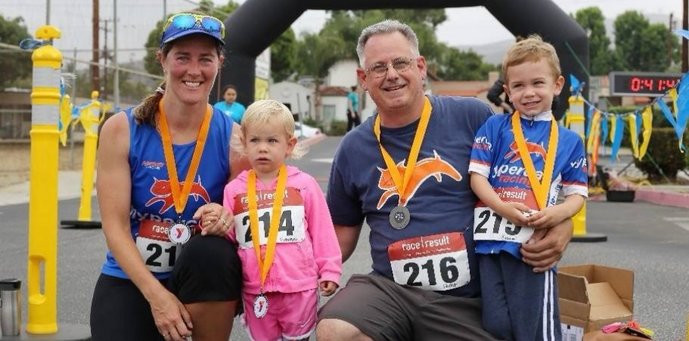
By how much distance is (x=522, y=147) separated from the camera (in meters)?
2.89

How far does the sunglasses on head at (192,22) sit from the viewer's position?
9.32 feet

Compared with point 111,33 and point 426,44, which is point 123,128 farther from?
point 426,44

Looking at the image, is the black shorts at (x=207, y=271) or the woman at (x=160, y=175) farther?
the woman at (x=160, y=175)

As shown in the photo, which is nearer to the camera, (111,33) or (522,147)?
(522,147)

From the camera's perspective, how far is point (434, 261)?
9.64 ft

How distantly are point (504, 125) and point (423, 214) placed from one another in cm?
42

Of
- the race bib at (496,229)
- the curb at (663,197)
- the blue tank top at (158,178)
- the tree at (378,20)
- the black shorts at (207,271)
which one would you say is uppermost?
the tree at (378,20)

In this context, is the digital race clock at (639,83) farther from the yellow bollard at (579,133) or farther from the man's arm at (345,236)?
the man's arm at (345,236)

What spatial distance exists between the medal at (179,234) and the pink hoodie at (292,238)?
17 cm

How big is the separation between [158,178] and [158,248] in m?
0.24

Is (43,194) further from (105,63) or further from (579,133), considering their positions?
(105,63)

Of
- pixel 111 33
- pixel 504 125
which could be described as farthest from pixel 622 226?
pixel 111 33

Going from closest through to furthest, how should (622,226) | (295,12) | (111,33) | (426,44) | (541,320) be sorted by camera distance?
1. (541,320)
2. (622,226)
3. (295,12)
4. (111,33)
5. (426,44)

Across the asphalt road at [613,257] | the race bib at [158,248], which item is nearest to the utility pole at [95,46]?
the asphalt road at [613,257]
